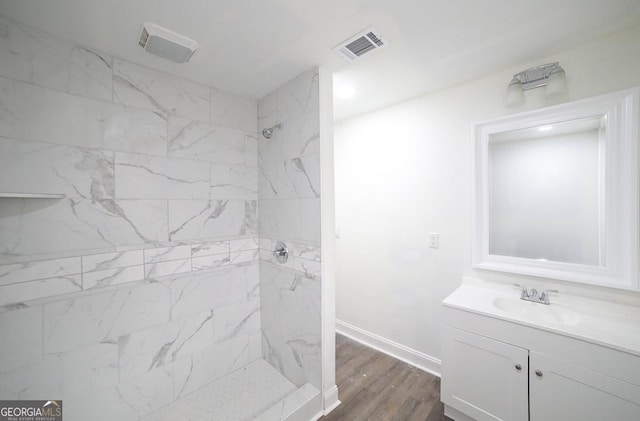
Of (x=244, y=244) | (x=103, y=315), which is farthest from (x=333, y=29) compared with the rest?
(x=103, y=315)

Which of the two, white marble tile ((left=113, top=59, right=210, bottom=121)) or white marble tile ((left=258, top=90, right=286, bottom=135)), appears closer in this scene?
white marble tile ((left=113, top=59, right=210, bottom=121))

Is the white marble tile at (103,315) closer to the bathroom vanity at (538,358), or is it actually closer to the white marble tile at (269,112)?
the white marble tile at (269,112)

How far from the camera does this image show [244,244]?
7.20 ft

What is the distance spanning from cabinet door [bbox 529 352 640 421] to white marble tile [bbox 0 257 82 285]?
8.80 feet

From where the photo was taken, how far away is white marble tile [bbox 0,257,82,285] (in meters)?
1.26

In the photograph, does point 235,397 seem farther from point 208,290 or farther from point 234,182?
point 234,182

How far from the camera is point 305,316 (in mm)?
1871

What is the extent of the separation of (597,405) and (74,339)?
111 inches

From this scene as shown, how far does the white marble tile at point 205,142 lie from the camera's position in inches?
72.1

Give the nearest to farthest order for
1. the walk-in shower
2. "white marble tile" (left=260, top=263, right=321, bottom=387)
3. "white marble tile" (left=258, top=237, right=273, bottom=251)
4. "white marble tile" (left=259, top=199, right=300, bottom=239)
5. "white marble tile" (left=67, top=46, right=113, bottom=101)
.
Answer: "white marble tile" (left=67, top=46, right=113, bottom=101) → "white marble tile" (left=260, top=263, right=321, bottom=387) → "white marble tile" (left=259, top=199, right=300, bottom=239) → the walk-in shower → "white marble tile" (left=258, top=237, right=273, bottom=251)

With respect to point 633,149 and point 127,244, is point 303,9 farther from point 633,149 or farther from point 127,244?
point 633,149

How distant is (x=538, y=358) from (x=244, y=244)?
2.13m

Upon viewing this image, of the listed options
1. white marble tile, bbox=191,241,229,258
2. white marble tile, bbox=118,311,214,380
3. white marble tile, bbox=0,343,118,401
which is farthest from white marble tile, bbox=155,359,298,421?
white marble tile, bbox=191,241,229,258

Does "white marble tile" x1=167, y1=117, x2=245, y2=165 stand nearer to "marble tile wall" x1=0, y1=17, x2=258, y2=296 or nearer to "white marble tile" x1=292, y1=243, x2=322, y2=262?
"marble tile wall" x1=0, y1=17, x2=258, y2=296
